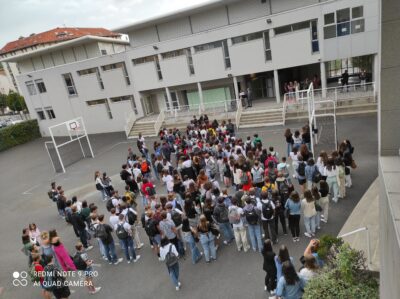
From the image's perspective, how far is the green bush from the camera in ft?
16.5

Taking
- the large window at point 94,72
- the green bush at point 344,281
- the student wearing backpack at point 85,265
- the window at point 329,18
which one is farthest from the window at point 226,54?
the green bush at point 344,281

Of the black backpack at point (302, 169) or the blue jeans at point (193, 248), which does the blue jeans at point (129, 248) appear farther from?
the black backpack at point (302, 169)

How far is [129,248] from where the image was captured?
346 inches

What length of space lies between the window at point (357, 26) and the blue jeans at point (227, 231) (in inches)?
664

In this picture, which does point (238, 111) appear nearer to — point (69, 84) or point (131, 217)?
point (131, 217)

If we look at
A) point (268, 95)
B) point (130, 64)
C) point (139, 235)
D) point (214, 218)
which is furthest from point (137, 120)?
point (214, 218)

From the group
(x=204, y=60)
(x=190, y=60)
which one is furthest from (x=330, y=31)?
(x=190, y=60)

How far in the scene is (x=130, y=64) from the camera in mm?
26547

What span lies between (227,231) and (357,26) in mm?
17179

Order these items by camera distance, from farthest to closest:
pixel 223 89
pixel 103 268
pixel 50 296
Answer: pixel 223 89 → pixel 103 268 → pixel 50 296

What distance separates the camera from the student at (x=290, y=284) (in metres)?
5.27

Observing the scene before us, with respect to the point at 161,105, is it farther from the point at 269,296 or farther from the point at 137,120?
the point at 269,296

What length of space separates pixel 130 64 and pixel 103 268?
838 inches

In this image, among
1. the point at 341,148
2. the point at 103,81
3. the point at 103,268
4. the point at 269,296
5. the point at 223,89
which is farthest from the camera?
the point at 103,81
